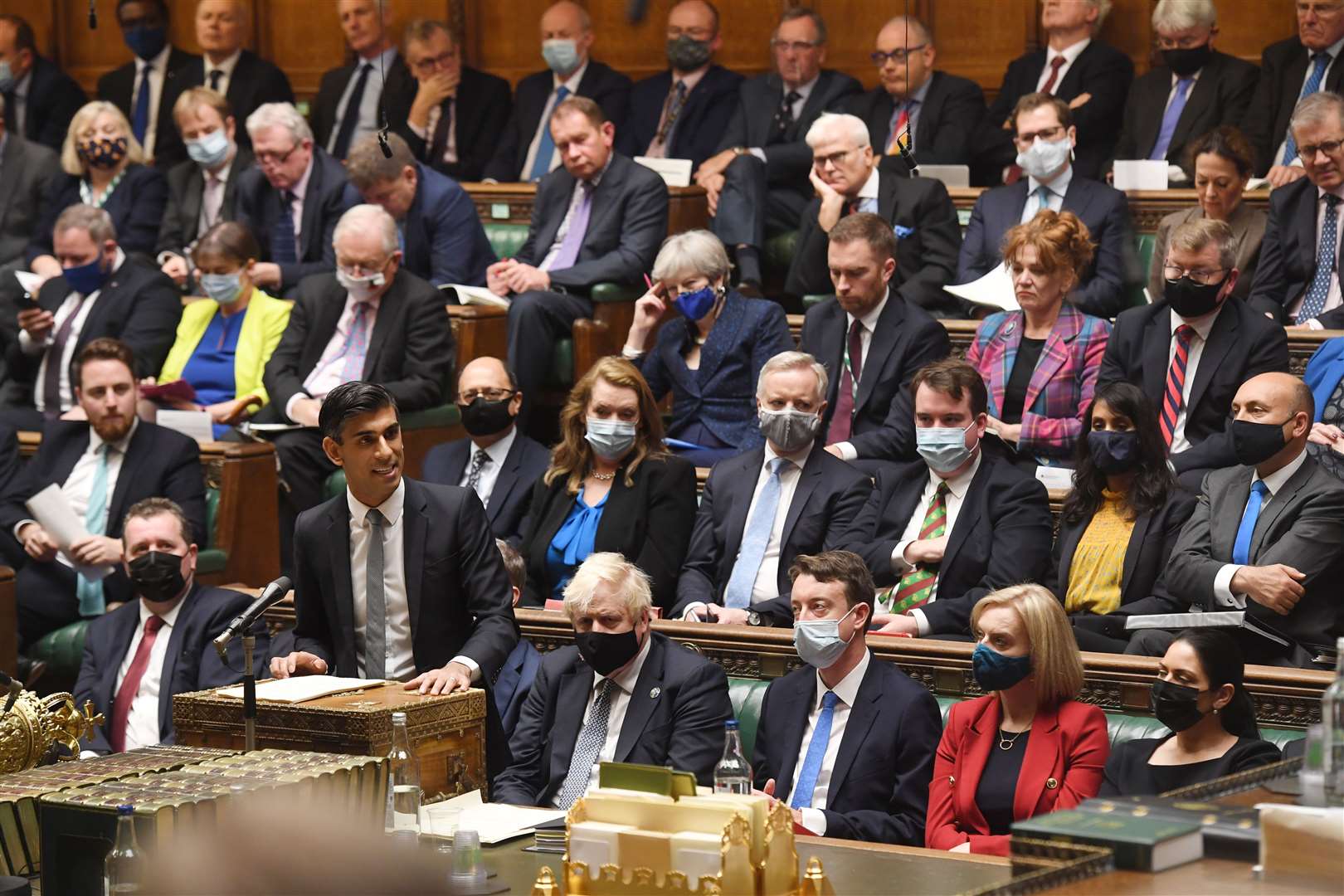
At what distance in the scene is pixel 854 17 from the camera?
8461 millimetres

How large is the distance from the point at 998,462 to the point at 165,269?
381 centimetres

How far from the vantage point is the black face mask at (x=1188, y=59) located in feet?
22.8

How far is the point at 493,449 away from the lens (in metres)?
5.82

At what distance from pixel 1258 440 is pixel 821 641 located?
120 cm

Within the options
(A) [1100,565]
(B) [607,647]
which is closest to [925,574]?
(A) [1100,565]

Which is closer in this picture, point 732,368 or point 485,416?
point 485,416

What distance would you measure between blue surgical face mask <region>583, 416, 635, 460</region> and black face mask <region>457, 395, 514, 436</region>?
0.45m

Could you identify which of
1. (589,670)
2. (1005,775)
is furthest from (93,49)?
(1005,775)

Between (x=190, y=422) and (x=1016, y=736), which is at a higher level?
(x=190, y=422)

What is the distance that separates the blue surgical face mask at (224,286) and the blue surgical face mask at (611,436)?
1979mm

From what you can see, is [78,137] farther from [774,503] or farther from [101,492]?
[774,503]

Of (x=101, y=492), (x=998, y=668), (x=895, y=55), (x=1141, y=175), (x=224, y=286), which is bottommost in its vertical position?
(x=998, y=668)

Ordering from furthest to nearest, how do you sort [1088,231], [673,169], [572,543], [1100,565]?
[673,169] → [1088,231] → [572,543] → [1100,565]

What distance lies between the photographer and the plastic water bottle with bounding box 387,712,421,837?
3.41m
